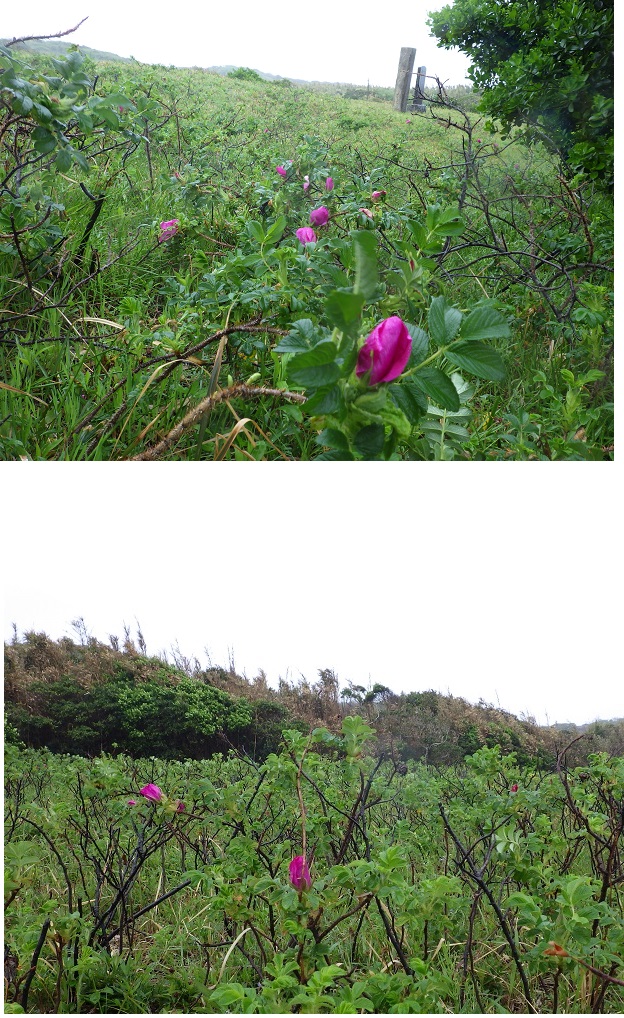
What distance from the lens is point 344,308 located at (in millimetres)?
528

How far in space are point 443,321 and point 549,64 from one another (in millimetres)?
1435

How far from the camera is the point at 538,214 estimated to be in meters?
1.79

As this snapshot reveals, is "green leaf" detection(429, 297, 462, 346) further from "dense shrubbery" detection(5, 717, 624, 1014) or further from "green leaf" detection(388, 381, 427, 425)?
"dense shrubbery" detection(5, 717, 624, 1014)

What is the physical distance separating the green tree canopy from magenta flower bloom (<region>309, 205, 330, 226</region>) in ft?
2.02

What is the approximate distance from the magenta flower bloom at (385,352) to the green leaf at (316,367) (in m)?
0.02

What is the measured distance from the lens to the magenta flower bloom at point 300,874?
0.65 meters

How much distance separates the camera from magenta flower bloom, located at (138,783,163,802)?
2.30ft

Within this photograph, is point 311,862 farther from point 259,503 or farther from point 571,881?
point 259,503

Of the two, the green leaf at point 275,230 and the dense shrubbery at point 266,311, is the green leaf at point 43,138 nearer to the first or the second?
the dense shrubbery at point 266,311

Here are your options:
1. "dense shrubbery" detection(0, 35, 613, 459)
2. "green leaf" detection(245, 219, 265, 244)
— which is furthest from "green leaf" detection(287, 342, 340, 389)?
"green leaf" detection(245, 219, 265, 244)

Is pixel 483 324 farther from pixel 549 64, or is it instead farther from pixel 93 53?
pixel 93 53

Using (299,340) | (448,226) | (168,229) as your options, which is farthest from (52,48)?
(299,340)

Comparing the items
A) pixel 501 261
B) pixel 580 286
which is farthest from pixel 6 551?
pixel 501 261

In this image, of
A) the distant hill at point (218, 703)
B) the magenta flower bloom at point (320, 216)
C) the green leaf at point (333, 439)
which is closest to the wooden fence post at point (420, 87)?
the magenta flower bloom at point (320, 216)
